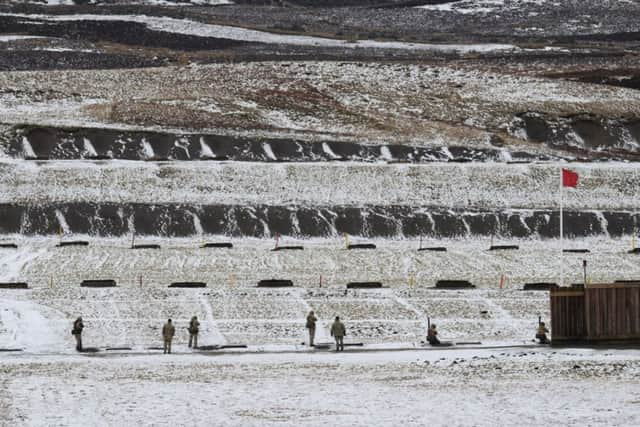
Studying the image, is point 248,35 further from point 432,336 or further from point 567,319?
point 567,319

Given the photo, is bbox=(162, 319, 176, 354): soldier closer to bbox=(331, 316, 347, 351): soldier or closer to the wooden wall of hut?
bbox=(331, 316, 347, 351): soldier

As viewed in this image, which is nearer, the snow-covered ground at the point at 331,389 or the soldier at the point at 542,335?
the snow-covered ground at the point at 331,389

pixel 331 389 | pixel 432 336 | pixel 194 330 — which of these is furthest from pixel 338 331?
pixel 331 389

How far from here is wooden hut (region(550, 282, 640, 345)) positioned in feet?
137

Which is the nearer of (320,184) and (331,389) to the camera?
(331,389)

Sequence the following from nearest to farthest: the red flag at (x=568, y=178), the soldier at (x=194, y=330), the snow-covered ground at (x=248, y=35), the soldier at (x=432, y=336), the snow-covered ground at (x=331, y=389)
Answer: the snow-covered ground at (x=331, y=389), the soldier at (x=194, y=330), the soldier at (x=432, y=336), the red flag at (x=568, y=178), the snow-covered ground at (x=248, y=35)

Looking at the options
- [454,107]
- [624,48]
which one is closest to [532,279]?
[454,107]

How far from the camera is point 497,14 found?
180000 mm

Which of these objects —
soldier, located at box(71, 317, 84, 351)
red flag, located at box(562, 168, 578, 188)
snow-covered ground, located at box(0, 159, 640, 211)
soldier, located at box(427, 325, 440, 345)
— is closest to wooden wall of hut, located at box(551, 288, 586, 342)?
soldier, located at box(427, 325, 440, 345)

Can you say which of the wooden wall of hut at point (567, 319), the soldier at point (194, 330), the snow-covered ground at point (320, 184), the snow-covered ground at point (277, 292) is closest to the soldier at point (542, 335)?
the wooden wall of hut at point (567, 319)

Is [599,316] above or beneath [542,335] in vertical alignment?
above

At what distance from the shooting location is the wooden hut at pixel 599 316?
4175 centimetres

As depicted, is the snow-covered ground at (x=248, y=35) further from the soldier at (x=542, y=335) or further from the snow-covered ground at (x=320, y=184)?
the soldier at (x=542, y=335)

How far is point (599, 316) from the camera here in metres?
41.9
